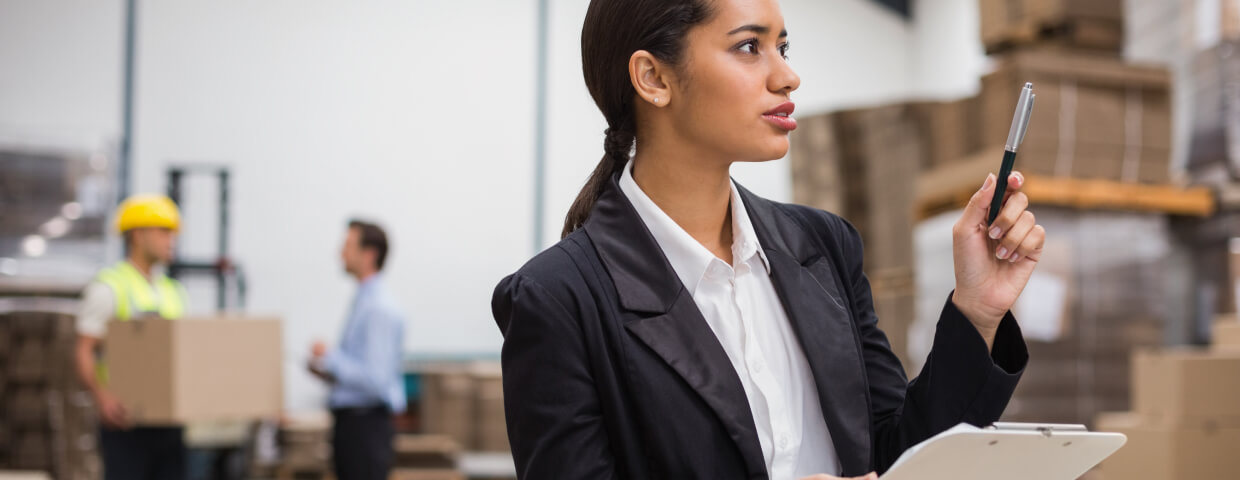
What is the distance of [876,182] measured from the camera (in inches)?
233

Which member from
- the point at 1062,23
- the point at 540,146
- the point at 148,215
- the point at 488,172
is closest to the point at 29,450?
the point at 148,215

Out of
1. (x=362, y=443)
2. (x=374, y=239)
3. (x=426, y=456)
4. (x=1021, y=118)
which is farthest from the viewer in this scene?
(x=426, y=456)

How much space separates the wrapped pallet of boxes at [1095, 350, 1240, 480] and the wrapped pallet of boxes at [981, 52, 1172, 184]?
5.01 feet

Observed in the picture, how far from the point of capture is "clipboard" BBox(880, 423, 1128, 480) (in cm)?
101

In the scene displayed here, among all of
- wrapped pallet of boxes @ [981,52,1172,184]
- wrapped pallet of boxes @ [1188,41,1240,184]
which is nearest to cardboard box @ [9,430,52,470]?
wrapped pallet of boxes @ [981,52,1172,184]

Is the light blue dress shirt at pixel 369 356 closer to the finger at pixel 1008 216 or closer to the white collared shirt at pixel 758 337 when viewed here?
the white collared shirt at pixel 758 337

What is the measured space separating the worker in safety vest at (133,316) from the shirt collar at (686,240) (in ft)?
11.0

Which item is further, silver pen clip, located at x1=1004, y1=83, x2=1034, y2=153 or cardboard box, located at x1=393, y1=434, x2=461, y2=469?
cardboard box, located at x1=393, y1=434, x2=461, y2=469

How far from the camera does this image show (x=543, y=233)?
10.2 m

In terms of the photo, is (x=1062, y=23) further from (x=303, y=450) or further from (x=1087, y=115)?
(x=303, y=450)

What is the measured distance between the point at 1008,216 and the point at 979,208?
0.03 m

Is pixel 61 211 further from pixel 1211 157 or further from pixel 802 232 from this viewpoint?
pixel 802 232

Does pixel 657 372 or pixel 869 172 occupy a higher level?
pixel 869 172

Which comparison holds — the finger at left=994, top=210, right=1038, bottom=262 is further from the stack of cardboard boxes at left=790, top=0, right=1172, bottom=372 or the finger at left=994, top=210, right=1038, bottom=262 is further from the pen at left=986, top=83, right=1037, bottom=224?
the stack of cardboard boxes at left=790, top=0, right=1172, bottom=372
